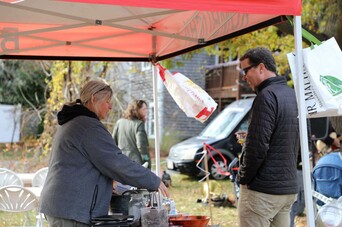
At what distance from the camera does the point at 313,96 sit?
3.72 meters

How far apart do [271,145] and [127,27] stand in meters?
1.61

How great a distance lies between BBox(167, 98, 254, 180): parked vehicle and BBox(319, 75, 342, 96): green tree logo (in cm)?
1048

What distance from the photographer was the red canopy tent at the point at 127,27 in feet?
12.2

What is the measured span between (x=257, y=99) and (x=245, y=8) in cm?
91

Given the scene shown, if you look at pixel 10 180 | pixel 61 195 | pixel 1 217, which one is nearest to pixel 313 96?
pixel 61 195

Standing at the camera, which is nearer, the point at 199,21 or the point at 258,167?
the point at 258,167

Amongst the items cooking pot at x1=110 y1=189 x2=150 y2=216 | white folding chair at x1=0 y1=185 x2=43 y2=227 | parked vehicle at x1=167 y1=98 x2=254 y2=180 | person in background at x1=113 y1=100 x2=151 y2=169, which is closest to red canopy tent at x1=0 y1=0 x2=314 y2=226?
cooking pot at x1=110 y1=189 x2=150 y2=216

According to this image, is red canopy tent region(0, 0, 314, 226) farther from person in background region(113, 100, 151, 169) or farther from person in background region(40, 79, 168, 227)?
person in background region(113, 100, 151, 169)

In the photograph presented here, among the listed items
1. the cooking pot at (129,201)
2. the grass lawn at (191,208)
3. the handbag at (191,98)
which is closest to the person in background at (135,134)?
the grass lawn at (191,208)

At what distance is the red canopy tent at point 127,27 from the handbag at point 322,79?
0.20ft

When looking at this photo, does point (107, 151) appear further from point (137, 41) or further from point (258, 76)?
point (137, 41)

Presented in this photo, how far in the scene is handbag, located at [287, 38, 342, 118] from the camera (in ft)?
12.0

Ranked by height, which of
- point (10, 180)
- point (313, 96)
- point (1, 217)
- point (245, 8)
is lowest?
point (1, 217)

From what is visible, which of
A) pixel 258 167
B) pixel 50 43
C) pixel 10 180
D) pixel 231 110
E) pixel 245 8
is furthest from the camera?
pixel 231 110
